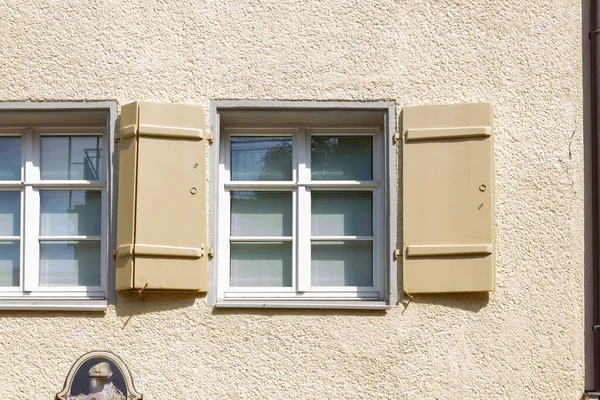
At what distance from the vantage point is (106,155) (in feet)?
16.3

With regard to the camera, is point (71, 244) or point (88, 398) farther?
point (71, 244)

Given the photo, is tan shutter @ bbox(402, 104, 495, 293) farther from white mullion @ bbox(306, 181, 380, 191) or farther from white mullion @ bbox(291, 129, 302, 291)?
white mullion @ bbox(291, 129, 302, 291)

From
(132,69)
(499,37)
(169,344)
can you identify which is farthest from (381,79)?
(169,344)

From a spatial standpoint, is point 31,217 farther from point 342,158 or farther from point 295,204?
point 342,158

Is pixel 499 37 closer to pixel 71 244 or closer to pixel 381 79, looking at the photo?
pixel 381 79

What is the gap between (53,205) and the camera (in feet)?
16.3

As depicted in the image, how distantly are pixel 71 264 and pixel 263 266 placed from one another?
124 cm

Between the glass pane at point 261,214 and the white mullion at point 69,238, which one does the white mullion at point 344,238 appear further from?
the white mullion at point 69,238

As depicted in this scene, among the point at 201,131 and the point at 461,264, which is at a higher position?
the point at 201,131

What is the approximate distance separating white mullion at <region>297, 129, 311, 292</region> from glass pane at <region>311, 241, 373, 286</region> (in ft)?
0.20

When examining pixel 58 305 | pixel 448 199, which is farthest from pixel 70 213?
pixel 448 199

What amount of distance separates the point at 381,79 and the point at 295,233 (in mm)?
1110

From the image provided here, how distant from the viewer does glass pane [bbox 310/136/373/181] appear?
16.3 feet

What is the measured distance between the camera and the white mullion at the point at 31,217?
16.0 ft
